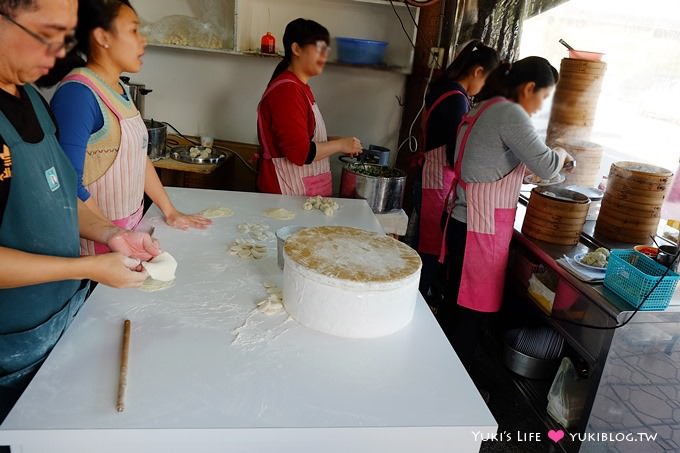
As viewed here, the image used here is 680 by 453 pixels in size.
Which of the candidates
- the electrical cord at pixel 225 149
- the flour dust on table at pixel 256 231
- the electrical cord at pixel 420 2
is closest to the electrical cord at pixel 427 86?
the electrical cord at pixel 420 2

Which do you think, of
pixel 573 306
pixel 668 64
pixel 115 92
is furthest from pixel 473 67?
pixel 115 92

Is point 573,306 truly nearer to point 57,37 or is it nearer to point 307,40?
point 307,40

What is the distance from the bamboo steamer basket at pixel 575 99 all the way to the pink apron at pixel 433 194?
531 mm

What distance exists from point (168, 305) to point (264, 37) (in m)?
2.52

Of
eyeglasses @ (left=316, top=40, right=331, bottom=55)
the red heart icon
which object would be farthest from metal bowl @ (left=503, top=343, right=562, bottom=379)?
eyeglasses @ (left=316, top=40, right=331, bottom=55)

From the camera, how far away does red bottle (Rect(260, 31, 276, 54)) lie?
10.5 feet

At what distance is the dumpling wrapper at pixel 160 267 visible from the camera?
1.02 meters

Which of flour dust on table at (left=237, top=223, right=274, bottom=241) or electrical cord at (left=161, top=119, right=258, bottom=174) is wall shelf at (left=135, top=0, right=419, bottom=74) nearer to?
electrical cord at (left=161, top=119, right=258, bottom=174)

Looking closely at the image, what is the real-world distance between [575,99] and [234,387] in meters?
1.71

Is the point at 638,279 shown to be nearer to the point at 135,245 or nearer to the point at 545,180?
the point at 545,180

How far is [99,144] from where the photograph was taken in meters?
1.42

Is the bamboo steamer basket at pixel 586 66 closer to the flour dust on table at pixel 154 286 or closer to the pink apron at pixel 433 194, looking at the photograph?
the pink apron at pixel 433 194

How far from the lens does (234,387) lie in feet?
2.92

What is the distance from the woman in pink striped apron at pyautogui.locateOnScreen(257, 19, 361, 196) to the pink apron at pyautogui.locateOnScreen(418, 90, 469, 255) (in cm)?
44
